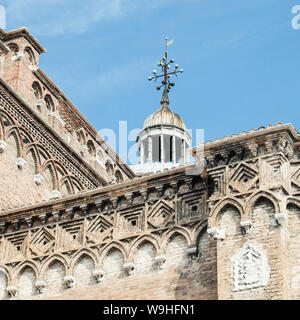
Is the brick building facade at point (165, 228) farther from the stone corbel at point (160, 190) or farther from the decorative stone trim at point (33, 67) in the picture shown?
the decorative stone trim at point (33, 67)

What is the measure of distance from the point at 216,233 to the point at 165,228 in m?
1.60

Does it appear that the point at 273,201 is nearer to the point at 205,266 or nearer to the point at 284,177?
the point at 284,177

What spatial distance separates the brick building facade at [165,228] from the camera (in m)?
16.3

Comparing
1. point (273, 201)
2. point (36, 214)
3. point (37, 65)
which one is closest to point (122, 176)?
point (37, 65)

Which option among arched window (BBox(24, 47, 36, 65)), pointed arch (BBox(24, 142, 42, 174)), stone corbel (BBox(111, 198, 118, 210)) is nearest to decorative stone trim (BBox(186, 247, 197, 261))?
stone corbel (BBox(111, 198, 118, 210))

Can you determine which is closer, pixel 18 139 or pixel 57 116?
pixel 18 139

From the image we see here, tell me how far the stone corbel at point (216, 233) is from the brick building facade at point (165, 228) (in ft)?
0.07

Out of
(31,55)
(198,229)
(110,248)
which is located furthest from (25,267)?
(31,55)

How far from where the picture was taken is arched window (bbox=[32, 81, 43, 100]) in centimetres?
2405

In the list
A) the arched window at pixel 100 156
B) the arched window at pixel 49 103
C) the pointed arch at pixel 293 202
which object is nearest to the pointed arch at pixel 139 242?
the pointed arch at pixel 293 202

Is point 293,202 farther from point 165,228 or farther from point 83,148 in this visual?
point 83,148

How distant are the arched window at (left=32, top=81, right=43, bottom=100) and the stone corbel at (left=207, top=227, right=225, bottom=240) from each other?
340 inches

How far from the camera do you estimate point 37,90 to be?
2414 centimetres

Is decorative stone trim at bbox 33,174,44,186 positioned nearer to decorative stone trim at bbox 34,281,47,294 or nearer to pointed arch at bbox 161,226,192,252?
decorative stone trim at bbox 34,281,47,294
